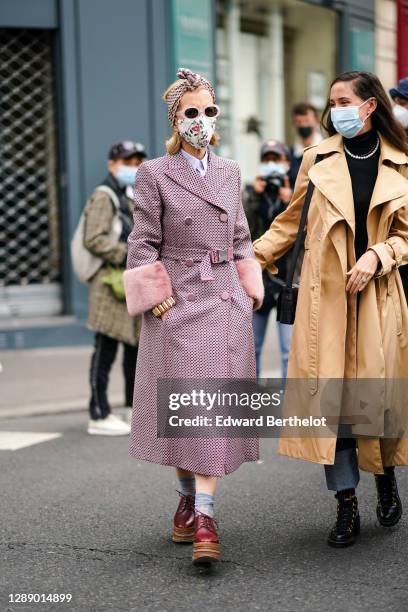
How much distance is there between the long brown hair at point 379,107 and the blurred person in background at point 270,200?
9.16 feet

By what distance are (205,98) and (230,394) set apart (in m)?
1.19

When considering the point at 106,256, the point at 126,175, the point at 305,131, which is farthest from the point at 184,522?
the point at 305,131

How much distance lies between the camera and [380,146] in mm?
4312

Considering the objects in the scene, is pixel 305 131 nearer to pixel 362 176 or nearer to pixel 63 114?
pixel 63 114

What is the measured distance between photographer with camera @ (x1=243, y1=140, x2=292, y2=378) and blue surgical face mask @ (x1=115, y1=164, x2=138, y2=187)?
985 mm

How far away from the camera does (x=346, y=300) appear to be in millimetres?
4191

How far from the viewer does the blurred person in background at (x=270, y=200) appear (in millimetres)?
7184

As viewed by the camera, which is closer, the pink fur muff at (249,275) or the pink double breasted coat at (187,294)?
the pink double breasted coat at (187,294)

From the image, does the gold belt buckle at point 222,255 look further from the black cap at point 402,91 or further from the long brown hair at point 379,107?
the black cap at point 402,91

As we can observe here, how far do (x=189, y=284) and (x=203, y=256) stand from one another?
0.41 ft

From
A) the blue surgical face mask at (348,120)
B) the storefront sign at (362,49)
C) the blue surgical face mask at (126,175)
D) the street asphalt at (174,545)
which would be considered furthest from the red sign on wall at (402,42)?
the blue surgical face mask at (348,120)

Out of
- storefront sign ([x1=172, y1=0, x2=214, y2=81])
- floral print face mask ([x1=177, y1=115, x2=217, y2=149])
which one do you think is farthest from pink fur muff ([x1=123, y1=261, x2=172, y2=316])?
storefront sign ([x1=172, y1=0, x2=214, y2=81])

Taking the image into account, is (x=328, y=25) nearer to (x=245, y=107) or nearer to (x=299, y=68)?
(x=299, y=68)

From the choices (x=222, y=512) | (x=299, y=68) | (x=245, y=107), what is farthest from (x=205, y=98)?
(x=299, y=68)
